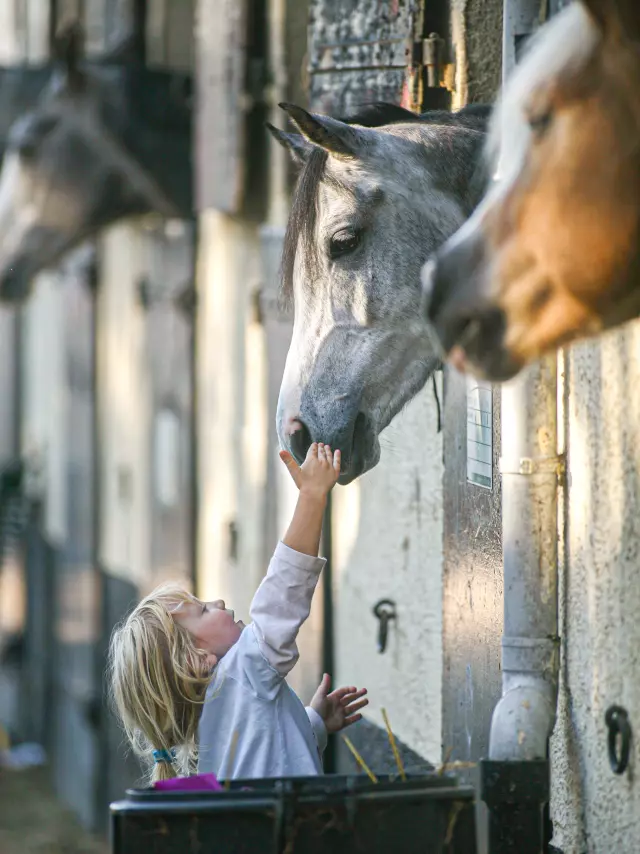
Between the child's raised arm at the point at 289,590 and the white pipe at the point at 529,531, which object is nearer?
the child's raised arm at the point at 289,590

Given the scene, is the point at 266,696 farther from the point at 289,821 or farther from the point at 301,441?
the point at 301,441

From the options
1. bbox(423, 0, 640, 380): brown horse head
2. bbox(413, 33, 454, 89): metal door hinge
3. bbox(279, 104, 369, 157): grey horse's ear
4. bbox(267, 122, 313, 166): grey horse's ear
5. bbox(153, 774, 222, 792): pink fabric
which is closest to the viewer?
bbox(423, 0, 640, 380): brown horse head

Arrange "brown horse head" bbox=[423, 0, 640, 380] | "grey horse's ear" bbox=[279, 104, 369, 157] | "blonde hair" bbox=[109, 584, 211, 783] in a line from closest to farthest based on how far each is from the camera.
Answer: "brown horse head" bbox=[423, 0, 640, 380] < "blonde hair" bbox=[109, 584, 211, 783] < "grey horse's ear" bbox=[279, 104, 369, 157]

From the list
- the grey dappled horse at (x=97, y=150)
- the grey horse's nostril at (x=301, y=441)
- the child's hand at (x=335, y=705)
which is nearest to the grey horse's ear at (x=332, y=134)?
the grey horse's nostril at (x=301, y=441)

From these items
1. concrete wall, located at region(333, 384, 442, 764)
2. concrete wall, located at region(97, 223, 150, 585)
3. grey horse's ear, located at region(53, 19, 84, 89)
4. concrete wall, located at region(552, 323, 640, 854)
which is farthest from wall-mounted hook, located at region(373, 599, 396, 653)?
grey horse's ear, located at region(53, 19, 84, 89)

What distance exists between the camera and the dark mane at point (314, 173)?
3334 mm

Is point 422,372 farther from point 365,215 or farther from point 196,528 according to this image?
point 196,528

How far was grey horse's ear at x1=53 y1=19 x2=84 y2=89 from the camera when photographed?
25.6ft

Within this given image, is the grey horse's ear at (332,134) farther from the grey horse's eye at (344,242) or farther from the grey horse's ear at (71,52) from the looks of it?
the grey horse's ear at (71,52)

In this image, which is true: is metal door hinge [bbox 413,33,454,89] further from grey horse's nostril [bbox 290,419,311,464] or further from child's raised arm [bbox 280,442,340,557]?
child's raised arm [bbox 280,442,340,557]

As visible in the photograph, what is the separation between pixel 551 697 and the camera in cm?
315

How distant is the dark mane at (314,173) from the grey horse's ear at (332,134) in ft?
0.30

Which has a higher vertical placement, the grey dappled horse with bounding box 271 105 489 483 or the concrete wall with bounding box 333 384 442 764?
the grey dappled horse with bounding box 271 105 489 483

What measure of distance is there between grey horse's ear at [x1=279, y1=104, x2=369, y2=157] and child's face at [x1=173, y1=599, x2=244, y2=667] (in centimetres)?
95
